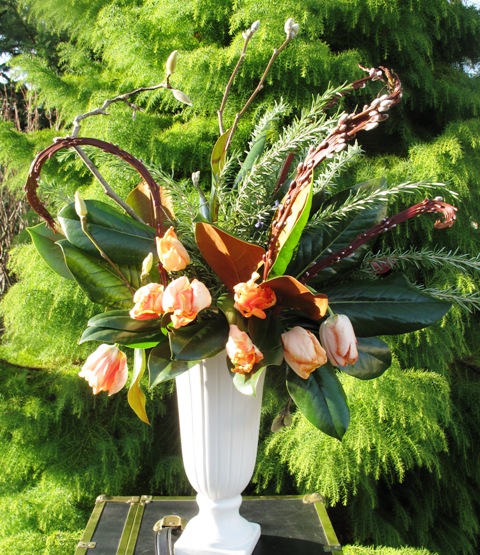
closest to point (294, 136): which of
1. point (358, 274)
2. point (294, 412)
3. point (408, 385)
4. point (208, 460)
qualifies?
point (358, 274)

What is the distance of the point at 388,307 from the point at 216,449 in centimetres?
30

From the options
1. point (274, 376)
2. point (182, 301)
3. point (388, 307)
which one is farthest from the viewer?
point (274, 376)

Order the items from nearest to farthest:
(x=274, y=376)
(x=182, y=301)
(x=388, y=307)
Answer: (x=182, y=301) < (x=388, y=307) < (x=274, y=376)

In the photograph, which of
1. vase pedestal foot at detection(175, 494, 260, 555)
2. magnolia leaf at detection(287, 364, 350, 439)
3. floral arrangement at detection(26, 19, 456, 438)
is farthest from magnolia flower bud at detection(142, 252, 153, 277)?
vase pedestal foot at detection(175, 494, 260, 555)

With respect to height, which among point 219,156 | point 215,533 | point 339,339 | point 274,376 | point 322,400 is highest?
point 219,156

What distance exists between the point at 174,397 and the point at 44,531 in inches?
20.2

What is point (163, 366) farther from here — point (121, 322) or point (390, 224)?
point (390, 224)

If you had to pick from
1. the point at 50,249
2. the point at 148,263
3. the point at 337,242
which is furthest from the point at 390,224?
the point at 50,249

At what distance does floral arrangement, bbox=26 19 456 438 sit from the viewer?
608 mm

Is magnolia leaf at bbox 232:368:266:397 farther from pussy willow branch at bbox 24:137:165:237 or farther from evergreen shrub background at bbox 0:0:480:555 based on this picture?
evergreen shrub background at bbox 0:0:480:555

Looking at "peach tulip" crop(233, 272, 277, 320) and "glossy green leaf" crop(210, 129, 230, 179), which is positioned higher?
"glossy green leaf" crop(210, 129, 230, 179)

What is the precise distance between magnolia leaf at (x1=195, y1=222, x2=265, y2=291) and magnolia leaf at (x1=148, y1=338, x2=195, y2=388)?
4.3 inches

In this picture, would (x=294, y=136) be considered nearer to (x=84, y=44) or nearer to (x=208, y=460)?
(x=208, y=460)

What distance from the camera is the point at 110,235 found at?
65 cm
